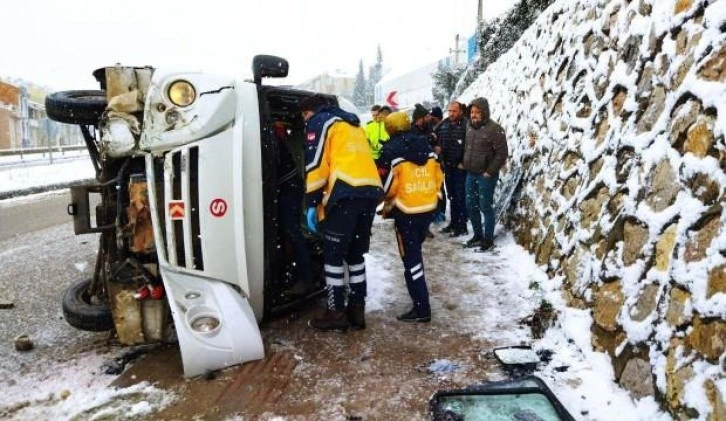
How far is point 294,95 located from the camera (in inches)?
159

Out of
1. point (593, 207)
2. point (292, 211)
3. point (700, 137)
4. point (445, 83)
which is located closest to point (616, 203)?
point (593, 207)

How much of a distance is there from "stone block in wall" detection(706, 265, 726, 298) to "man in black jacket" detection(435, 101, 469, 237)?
4602 millimetres

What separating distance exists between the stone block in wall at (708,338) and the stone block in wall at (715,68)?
128cm

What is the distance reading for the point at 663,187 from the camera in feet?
9.92

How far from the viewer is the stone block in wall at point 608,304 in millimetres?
3131

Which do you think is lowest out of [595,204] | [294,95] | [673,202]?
[595,204]

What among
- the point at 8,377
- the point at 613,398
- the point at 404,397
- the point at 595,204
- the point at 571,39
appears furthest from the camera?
the point at 571,39

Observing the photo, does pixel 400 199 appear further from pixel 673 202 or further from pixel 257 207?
pixel 673 202

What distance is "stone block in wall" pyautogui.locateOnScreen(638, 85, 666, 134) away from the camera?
3.40 m

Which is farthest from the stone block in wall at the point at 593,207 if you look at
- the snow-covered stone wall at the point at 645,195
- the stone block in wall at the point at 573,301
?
the stone block in wall at the point at 573,301

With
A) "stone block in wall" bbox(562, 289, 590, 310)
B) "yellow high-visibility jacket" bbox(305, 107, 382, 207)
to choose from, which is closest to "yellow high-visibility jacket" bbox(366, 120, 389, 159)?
"yellow high-visibility jacket" bbox(305, 107, 382, 207)

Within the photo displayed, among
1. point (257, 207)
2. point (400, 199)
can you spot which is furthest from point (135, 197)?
point (400, 199)

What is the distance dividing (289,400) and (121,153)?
1910mm

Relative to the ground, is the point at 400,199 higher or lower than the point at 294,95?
lower
